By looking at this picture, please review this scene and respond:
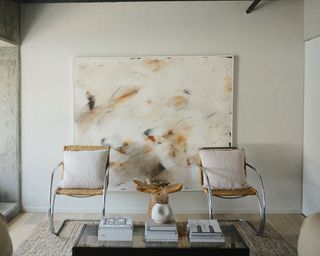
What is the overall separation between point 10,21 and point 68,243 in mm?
2324

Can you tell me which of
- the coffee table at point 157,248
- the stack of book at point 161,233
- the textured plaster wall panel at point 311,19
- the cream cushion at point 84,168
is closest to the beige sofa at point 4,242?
the coffee table at point 157,248

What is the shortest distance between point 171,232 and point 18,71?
8.94 feet

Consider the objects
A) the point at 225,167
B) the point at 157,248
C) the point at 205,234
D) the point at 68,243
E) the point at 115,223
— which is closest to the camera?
the point at 157,248

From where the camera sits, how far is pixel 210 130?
4.54 metres

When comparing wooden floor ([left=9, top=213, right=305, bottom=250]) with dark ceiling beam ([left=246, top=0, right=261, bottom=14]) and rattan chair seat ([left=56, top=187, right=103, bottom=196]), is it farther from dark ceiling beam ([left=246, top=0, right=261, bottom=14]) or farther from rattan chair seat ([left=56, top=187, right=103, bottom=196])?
dark ceiling beam ([left=246, top=0, right=261, bottom=14])

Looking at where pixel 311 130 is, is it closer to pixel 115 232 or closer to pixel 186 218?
pixel 186 218

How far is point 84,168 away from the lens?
407cm

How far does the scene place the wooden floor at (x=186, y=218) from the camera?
→ 3846mm

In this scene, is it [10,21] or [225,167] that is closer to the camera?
[225,167]

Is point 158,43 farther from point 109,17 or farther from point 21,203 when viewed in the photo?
point 21,203

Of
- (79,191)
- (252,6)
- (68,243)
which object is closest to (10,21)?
(79,191)

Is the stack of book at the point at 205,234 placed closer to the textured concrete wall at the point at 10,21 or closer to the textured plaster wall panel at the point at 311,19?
the textured plaster wall panel at the point at 311,19

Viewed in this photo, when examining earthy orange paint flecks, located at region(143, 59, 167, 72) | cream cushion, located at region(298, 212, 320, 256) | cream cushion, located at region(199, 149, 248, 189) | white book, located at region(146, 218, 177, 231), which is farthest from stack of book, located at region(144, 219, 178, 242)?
earthy orange paint flecks, located at region(143, 59, 167, 72)

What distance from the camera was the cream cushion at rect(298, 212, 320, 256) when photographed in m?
2.21
